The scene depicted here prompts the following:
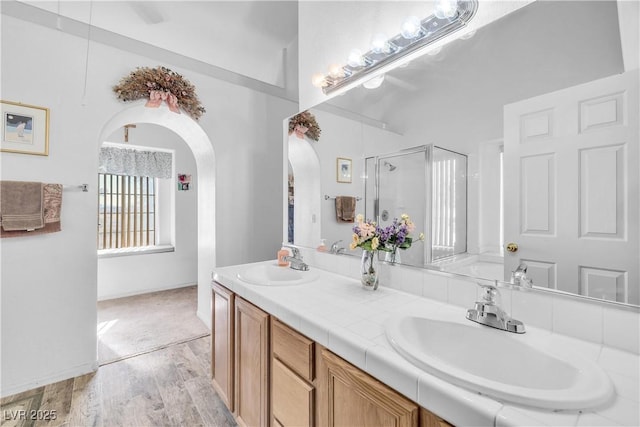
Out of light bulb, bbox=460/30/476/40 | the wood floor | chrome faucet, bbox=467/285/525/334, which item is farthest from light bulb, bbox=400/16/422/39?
the wood floor

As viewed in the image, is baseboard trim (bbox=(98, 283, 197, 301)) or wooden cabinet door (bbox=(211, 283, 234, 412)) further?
baseboard trim (bbox=(98, 283, 197, 301))

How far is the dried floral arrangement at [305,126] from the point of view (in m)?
2.03

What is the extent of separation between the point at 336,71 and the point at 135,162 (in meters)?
3.61

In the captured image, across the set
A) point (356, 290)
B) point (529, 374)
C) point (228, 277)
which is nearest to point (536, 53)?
point (529, 374)

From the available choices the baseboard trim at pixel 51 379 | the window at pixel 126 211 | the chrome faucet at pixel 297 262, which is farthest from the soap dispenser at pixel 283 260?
the window at pixel 126 211

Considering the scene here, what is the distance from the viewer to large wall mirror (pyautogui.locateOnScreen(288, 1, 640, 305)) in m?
0.81

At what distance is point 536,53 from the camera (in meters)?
0.97

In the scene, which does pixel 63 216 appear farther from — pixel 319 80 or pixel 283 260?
pixel 319 80

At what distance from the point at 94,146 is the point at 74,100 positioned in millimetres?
335

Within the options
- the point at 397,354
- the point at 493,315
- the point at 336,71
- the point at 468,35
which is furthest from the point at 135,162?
the point at 493,315

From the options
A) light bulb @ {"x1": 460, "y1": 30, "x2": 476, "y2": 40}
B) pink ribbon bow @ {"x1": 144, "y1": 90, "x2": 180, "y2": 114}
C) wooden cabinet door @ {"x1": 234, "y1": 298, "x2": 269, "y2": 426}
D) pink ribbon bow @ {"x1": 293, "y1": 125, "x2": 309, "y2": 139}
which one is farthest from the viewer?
pink ribbon bow @ {"x1": 144, "y1": 90, "x2": 180, "y2": 114}

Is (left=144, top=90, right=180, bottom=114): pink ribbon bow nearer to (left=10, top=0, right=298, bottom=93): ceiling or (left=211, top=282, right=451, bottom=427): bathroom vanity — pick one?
(left=10, top=0, right=298, bottom=93): ceiling

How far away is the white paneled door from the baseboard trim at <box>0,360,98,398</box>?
9.28ft

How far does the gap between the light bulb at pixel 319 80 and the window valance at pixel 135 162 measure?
3.19m
